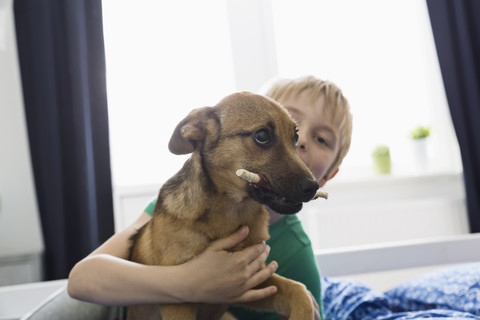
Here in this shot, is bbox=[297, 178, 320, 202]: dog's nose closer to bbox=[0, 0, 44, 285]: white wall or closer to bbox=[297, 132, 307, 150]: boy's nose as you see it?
bbox=[297, 132, 307, 150]: boy's nose

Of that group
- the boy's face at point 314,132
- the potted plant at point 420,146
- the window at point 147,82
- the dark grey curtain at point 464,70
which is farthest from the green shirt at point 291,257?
the dark grey curtain at point 464,70

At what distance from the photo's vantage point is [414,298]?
A: 5.04 ft

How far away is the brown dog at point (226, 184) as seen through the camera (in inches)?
27.5

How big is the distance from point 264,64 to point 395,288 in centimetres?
204

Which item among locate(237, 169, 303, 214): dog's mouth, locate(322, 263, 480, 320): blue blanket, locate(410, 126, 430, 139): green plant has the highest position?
locate(237, 169, 303, 214): dog's mouth

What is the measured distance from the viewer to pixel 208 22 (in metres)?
3.30

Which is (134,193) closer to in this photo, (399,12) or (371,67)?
(371,67)

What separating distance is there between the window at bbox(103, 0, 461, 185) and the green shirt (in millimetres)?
1586

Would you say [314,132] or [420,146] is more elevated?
[314,132]

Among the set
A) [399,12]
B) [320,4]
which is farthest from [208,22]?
[399,12]

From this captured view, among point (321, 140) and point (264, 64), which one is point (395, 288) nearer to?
point (321, 140)

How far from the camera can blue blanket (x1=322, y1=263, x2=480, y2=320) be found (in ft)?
4.45

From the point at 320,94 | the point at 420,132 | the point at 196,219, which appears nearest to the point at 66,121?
the point at 320,94

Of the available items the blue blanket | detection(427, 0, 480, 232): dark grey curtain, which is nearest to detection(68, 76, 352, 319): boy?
the blue blanket
